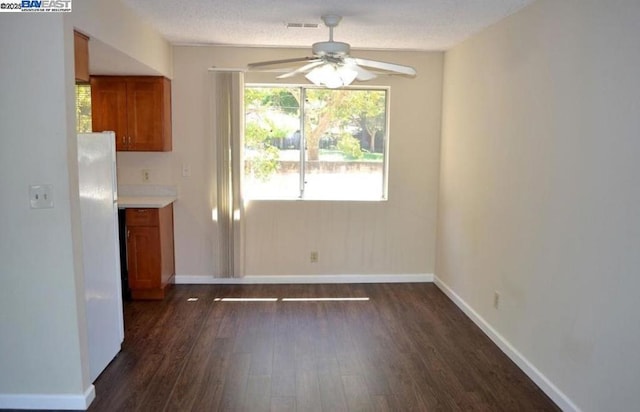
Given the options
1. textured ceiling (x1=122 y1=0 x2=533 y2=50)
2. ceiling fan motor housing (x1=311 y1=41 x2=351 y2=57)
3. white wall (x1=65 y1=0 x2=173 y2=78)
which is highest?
textured ceiling (x1=122 y1=0 x2=533 y2=50)

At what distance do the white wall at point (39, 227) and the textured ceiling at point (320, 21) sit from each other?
103cm

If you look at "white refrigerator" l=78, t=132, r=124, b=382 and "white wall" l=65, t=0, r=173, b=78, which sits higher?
"white wall" l=65, t=0, r=173, b=78

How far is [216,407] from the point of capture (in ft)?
8.87

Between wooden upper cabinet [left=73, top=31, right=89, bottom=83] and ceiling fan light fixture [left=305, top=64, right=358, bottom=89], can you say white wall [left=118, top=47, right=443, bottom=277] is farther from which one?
wooden upper cabinet [left=73, top=31, right=89, bottom=83]

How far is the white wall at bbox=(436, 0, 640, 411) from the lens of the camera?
2.27m

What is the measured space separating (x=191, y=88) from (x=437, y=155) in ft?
8.86

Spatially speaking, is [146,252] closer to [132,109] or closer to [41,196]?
[132,109]

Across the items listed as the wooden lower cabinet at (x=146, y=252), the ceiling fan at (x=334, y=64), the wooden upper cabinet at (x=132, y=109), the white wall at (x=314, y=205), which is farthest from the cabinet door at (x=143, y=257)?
the ceiling fan at (x=334, y=64)

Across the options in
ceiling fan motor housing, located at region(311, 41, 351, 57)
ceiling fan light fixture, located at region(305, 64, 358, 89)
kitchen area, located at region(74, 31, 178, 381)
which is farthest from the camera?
kitchen area, located at region(74, 31, 178, 381)

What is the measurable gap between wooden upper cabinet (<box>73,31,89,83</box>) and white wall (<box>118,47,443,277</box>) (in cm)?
201

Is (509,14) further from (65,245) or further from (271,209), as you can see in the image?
(65,245)

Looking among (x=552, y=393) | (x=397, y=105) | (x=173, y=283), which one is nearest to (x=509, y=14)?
(x=397, y=105)

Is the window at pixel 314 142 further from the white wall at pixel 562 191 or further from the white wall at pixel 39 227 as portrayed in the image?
the white wall at pixel 39 227

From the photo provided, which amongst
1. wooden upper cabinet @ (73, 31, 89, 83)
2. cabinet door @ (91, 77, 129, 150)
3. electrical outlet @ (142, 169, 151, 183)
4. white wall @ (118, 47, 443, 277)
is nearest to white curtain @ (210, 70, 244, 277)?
white wall @ (118, 47, 443, 277)
